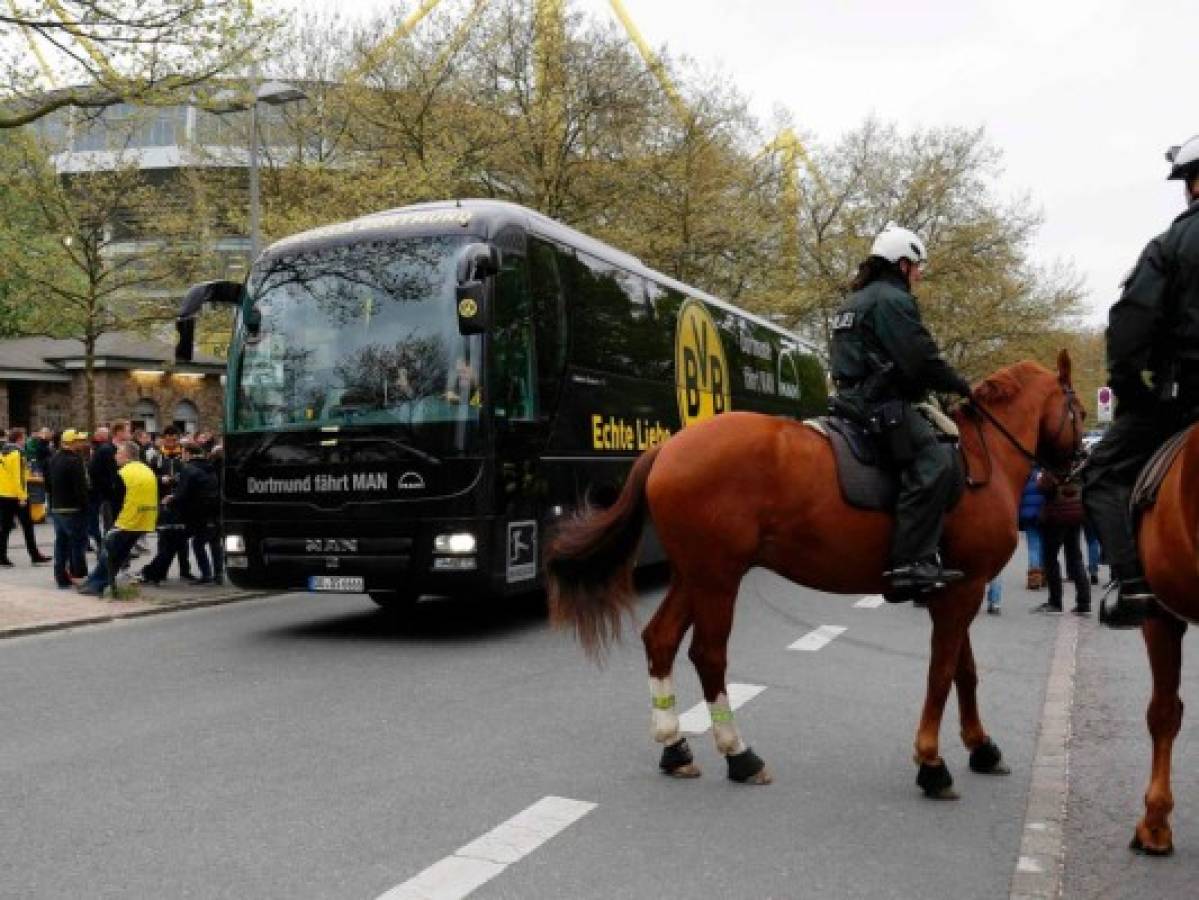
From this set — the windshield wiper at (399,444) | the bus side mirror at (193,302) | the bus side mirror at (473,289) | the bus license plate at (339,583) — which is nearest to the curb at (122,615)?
the bus side mirror at (193,302)

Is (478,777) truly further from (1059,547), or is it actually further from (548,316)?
(1059,547)

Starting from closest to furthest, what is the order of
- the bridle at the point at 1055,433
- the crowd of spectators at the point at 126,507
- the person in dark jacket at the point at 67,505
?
the bridle at the point at 1055,433 < the crowd of spectators at the point at 126,507 < the person in dark jacket at the point at 67,505

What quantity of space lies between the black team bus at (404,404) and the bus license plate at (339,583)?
1 centimetres

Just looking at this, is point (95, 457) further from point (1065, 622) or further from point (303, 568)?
point (1065, 622)

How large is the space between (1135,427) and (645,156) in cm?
2349

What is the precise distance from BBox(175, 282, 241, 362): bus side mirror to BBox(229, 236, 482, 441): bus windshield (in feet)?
1.34

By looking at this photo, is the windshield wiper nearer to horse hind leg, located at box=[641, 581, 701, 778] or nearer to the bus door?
the bus door

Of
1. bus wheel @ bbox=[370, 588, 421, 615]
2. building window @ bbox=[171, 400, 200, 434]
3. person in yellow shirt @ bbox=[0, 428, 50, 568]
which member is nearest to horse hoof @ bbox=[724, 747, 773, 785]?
bus wheel @ bbox=[370, 588, 421, 615]

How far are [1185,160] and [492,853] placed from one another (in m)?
3.72

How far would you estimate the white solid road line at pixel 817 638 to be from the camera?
30.5ft

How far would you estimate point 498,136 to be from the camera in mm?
25172

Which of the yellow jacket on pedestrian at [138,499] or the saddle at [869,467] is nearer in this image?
the saddle at [869,467]

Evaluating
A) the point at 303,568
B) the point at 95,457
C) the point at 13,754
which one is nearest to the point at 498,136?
the point at 95,457

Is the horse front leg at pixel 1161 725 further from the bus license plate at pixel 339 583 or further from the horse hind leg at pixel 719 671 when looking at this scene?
the bus license plate at pixel 339 583
